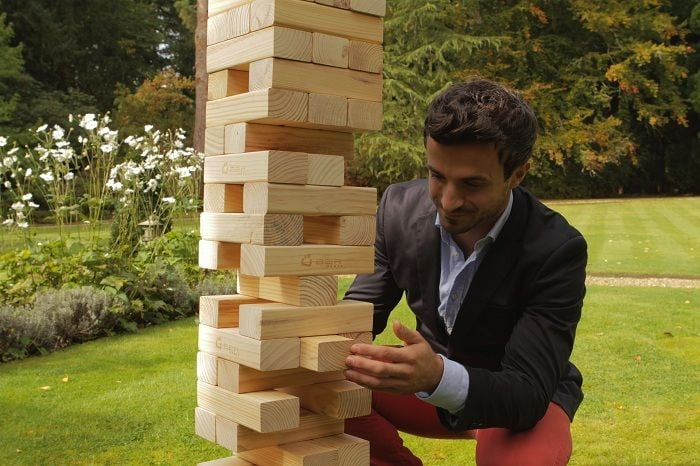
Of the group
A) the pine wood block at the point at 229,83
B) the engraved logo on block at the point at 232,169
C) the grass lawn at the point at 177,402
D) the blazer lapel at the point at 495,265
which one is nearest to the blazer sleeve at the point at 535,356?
the blazer lapel at the point at 495,265

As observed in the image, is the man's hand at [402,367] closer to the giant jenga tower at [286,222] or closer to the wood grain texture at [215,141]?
the giant jenga tower at [286,222]

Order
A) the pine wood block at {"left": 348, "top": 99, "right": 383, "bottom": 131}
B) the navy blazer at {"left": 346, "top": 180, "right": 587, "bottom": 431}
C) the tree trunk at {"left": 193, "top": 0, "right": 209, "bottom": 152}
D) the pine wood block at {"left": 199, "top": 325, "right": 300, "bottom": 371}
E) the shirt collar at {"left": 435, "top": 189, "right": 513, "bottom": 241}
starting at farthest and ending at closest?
the tree trunk at {"left": 193, "top": 0, "right": 209, "bottom": 152}
the shirt collar at {"left": 435, "top": 189, "right": 513, "bottom": 241}
the pine wood block at {"left": 348, "top": 99, "right": 383, "bottom": 131}
the navy blazer at {"left": 346, "top": 180, "right": 587, "bottom": 431}
the pine wood block at {"left": 199, "top": 325, "right": 300, "bottom": 371}

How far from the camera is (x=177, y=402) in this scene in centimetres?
508

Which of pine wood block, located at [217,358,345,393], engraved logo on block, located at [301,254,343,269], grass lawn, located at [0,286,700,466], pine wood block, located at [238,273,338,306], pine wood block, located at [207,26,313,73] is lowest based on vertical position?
grass lawn, located at [0,286,700,466]

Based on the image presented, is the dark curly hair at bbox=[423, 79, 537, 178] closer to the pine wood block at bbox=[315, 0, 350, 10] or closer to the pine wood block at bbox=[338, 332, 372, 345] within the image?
the pine wood block at bbox=[315, 0, 350, 10]

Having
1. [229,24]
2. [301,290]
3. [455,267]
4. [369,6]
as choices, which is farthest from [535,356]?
[229,24]

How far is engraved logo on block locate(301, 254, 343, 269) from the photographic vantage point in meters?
2.58

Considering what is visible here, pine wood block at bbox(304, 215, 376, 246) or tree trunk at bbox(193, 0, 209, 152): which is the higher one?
tree trunk at bbox(193, 0, 209, 152)

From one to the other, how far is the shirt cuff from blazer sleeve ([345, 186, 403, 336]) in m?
0.79

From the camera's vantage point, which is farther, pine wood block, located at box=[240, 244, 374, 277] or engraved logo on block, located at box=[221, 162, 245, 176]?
engraved logo on block, located at box=[221, 162, 245, 176]

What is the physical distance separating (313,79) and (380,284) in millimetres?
978

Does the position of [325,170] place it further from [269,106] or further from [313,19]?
[313,19]

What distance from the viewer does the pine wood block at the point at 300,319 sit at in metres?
2.49

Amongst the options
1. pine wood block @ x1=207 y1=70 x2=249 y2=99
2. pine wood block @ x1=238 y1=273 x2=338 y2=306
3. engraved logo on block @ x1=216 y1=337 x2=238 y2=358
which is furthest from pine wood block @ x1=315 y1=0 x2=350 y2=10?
engraved logo on block @ x1=216 y1=337 x2=238 y2=358
